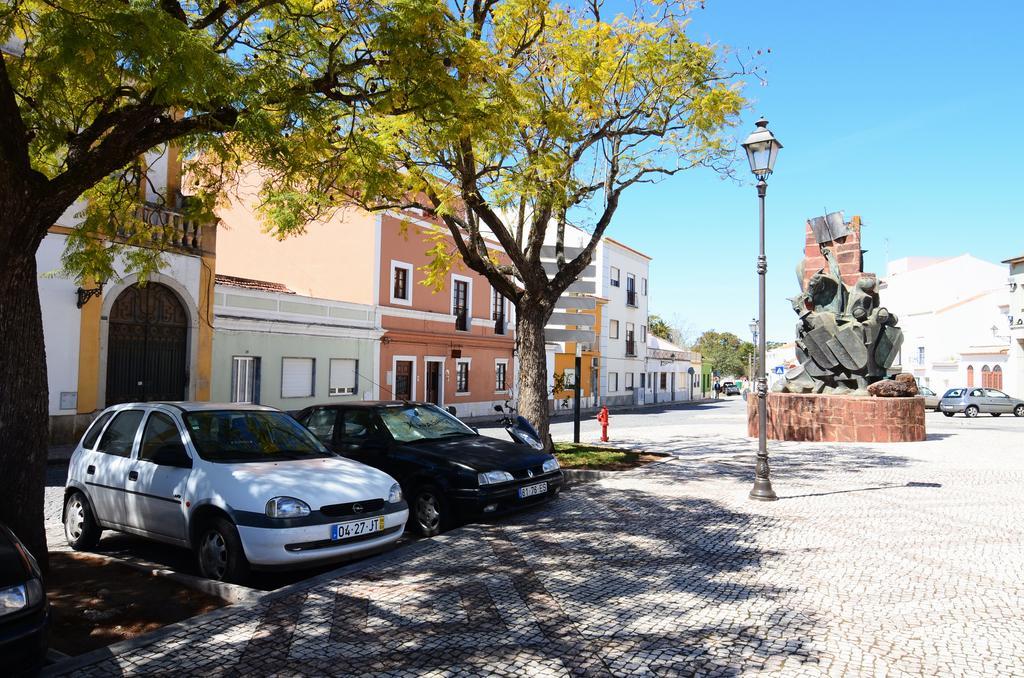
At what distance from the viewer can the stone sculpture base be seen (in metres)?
17.2

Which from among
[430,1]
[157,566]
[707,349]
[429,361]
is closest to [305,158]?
[430,1]

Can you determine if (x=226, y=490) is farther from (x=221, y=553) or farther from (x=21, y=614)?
(x=21, y=614)

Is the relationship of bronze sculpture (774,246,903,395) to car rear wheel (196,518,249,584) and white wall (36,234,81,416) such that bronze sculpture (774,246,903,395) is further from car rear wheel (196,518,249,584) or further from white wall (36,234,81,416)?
white wall (36,234,81,416)

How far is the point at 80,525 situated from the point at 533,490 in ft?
15.0

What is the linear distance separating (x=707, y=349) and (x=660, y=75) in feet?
289

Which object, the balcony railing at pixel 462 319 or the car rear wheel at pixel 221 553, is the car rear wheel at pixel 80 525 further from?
the balcony railing at pixel 462 319

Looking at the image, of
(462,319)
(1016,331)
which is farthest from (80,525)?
(1016,331)

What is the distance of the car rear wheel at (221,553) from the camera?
539 cm

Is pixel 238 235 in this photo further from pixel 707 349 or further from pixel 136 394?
pixel 707 349

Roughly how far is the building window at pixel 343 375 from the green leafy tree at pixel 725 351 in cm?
7617

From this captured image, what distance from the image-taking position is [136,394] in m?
16.8

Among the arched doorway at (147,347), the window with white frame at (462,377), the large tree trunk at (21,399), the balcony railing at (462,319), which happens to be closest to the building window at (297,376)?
the arched doorway at (147,347)

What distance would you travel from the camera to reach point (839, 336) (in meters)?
18.5

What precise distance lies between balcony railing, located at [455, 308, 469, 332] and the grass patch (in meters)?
14.9
